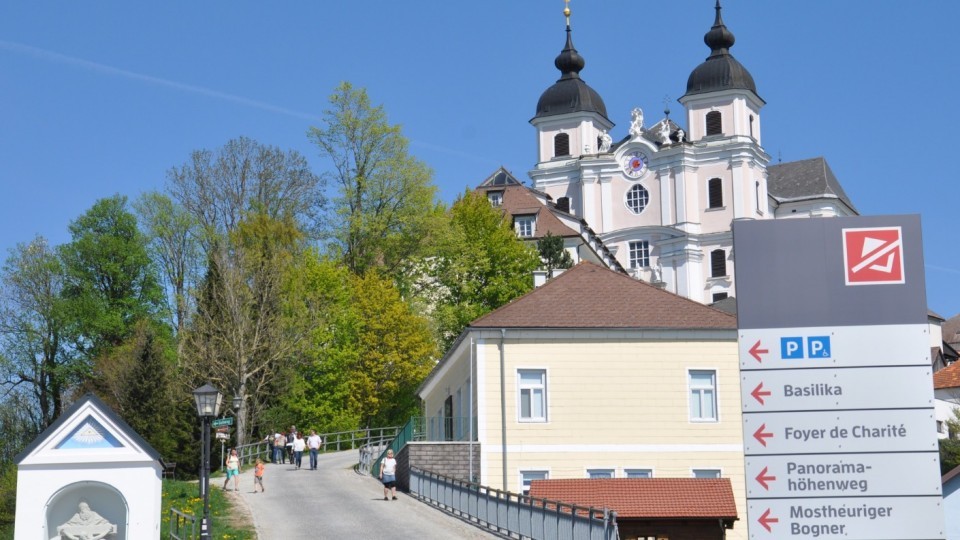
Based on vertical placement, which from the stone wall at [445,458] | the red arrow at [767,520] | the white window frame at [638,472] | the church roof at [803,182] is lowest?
the red arrow at [767,520]

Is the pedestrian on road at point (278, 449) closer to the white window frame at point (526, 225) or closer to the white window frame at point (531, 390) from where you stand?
the white window frame at point (531, 390)

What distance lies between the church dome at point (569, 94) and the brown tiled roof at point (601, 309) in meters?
70.0

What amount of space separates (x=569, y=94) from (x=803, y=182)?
2501cm

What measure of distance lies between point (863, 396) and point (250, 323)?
2018 inches

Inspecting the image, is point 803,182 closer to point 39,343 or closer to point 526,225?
point 526,225

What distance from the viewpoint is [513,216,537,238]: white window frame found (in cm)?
9481

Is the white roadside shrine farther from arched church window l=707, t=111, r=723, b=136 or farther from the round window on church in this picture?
arched church window l=707, t=111, r=723, b=136

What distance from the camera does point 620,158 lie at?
109 metres

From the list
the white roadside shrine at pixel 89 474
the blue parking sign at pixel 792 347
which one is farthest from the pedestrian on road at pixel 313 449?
the blue parking sign at pixel 792 347

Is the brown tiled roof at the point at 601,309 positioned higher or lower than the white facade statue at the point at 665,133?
lower

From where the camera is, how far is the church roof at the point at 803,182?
12119 centimetres

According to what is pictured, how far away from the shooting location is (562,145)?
11138cm

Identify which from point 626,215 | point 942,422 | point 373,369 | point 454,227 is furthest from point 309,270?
point 626,215

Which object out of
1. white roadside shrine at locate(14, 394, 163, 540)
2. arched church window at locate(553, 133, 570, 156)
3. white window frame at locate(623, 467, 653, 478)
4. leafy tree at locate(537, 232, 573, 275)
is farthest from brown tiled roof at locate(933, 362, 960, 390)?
white roadside shrine at locate(14, 394, 163, 540)
